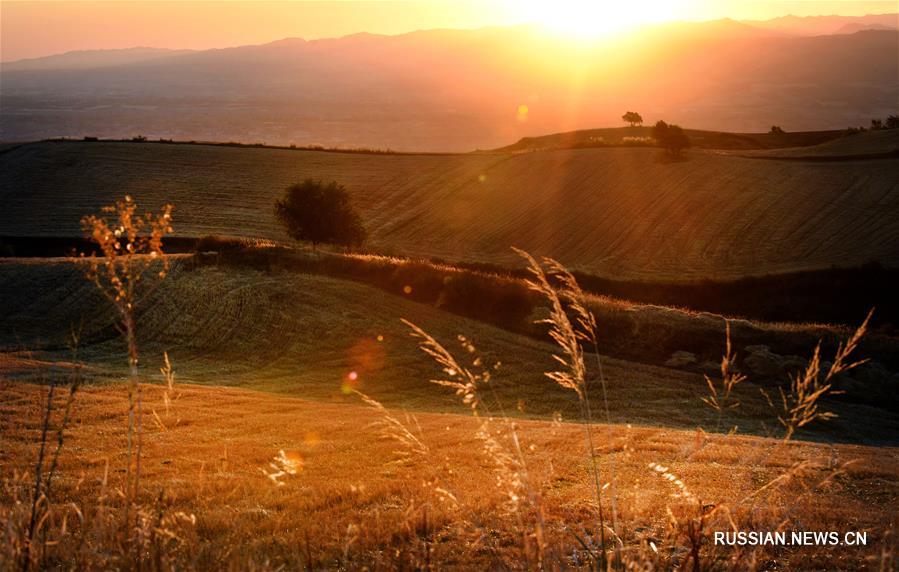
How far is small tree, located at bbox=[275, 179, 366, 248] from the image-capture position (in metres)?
55.2

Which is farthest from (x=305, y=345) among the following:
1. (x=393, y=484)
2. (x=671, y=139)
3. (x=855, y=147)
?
(x=855, y=147)

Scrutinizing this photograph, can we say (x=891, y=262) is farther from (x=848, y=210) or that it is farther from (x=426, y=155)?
(x=426, y=155)

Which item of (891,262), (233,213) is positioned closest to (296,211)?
(233,213)

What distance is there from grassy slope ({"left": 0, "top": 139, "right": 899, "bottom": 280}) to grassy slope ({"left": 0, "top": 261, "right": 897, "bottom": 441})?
68.4 ft

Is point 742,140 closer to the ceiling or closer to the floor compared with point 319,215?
closer to the ceiling

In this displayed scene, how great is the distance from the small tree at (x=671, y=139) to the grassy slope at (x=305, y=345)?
4731 cm

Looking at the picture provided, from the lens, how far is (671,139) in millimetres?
71688

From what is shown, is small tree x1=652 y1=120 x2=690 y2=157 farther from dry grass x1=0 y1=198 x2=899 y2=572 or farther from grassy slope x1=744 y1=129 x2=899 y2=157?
dry grass x1=0 y1=198 x2=899 y2=572

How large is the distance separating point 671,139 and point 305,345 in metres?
54.0

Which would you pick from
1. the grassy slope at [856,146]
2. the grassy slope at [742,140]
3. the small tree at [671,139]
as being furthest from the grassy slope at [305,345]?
the grassy slope at [742,140]

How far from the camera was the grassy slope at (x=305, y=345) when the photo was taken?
23.5m

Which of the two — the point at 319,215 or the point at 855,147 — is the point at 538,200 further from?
the point at 855,147

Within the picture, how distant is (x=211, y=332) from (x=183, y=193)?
4585 cm

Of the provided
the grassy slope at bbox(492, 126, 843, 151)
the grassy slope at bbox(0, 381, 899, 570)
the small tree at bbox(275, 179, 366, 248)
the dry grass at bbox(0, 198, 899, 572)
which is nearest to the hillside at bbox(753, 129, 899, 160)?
the grassy slope at bbox(492, 126, 843, 151)
